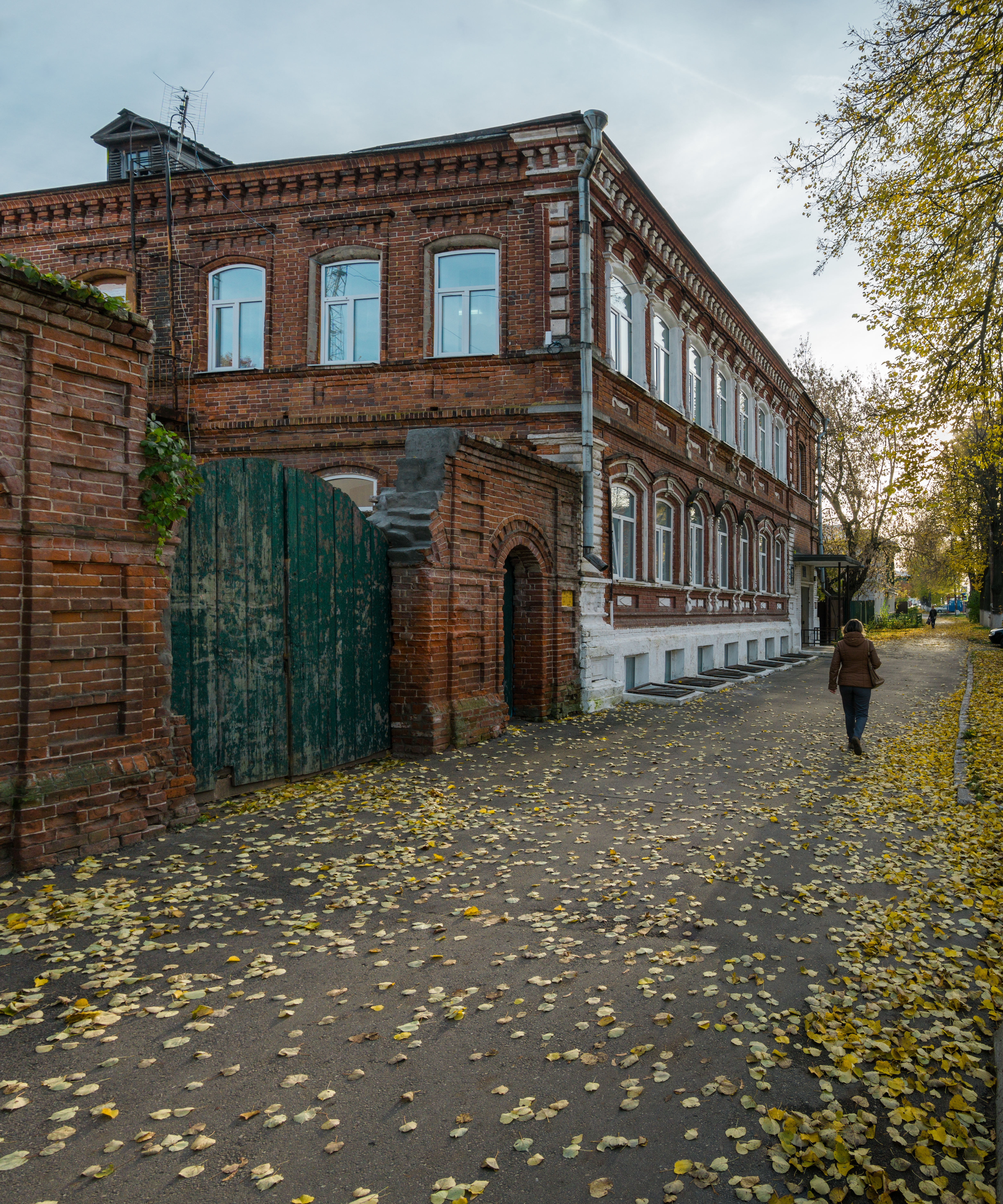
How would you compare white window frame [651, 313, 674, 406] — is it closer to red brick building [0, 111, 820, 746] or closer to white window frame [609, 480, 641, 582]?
red brick building [0, 111, 820, 746]

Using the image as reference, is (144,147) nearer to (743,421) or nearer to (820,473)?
(743,421)

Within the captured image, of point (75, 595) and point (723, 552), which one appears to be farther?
point (723, 552)

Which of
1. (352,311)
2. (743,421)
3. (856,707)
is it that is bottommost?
(856,707)

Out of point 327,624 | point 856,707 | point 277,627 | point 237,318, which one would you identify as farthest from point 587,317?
point 277,627

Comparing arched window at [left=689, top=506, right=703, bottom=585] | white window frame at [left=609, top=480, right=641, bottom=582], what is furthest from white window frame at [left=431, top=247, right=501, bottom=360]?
arched window at [left=689, top=506, right=703, bottom=585]

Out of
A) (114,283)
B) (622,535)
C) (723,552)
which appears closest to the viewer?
(622,535)

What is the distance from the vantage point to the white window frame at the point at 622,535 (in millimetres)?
14773

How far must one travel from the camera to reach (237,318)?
51.1 ft

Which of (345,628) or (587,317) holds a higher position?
(587,317)

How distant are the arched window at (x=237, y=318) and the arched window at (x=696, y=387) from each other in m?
10.0

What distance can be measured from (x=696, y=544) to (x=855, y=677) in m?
9.98

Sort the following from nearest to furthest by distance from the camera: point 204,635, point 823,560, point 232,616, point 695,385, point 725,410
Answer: point 204,635 → point 232,616 → point 695,385 → point 725,410 → point 823,560

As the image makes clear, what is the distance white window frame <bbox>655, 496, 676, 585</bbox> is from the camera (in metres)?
17.3

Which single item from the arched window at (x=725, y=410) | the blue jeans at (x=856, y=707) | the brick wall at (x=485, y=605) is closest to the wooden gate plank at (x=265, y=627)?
the brick wall at (x=485, y=605)
